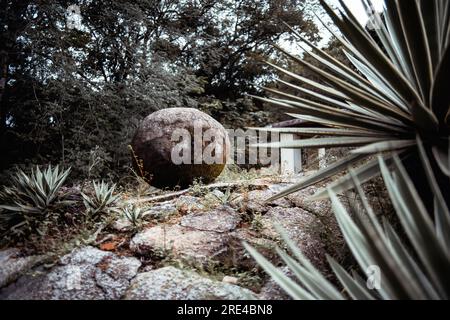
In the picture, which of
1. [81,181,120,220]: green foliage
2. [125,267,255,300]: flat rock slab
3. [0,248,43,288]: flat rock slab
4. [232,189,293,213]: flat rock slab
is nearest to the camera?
[125,267,255,300]: flat rock slab

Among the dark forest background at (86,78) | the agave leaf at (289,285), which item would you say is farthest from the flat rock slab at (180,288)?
the dark forest background at (86,78)

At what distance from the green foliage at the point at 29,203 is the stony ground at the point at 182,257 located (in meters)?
0.39

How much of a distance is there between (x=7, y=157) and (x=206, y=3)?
7.98 m

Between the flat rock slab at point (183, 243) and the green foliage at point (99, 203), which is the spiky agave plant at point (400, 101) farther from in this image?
the green foliage at point (99, 203)

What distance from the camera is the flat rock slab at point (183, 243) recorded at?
8.86 feet

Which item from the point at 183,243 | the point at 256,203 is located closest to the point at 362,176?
the point at 183,243

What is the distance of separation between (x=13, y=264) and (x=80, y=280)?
0.67 m

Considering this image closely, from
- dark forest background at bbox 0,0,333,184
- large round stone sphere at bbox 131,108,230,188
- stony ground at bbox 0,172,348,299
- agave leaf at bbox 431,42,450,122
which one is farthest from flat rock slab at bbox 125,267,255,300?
dark forest background at bbox 0,0,333,184

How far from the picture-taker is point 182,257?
8.54ft

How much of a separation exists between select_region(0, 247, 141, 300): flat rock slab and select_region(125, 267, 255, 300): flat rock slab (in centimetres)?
13

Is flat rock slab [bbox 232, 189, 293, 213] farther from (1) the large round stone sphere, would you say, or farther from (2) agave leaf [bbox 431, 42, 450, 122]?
(2) agave leaf [bbox 431, 42, 450, 122]

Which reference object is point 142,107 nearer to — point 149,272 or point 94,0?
point 94,0

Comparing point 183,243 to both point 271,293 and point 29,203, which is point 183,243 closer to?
point 271,293

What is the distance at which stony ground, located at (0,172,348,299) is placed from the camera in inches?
86.0
